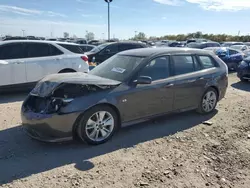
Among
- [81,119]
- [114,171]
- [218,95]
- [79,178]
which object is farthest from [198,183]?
[218,95]

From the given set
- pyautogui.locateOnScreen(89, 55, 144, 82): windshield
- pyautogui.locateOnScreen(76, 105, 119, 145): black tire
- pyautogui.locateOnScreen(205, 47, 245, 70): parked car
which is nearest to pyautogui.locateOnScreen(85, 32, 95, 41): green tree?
pyautogui.locateOnScreen(205, 47, 245, 70): parked car

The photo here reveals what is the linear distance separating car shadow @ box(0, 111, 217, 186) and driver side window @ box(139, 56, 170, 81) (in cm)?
100

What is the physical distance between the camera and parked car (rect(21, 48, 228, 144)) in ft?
12.8

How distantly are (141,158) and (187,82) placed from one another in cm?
217

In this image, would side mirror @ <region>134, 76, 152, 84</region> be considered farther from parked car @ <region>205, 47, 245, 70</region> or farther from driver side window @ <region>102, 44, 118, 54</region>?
parked car @ <region>205, 47, 245, 70</region>

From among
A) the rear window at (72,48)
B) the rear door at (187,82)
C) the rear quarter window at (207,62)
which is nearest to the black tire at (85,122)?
the rear door at (187,82)

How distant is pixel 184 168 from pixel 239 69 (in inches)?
320

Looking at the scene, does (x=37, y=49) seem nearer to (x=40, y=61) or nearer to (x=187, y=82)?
(x=40, y=61)

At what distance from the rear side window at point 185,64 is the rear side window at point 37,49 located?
432cm

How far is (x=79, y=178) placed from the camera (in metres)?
3.21

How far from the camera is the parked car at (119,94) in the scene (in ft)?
12.8

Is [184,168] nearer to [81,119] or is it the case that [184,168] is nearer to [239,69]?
[81,119]

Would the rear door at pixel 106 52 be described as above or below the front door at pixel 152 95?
above

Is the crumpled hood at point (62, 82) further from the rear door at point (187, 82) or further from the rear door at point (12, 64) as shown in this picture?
the rear door at point (12, 64)
